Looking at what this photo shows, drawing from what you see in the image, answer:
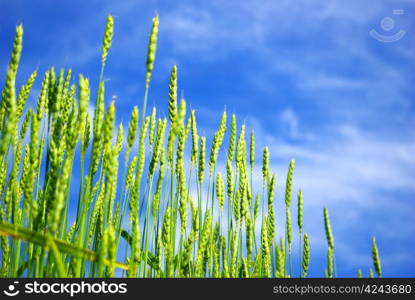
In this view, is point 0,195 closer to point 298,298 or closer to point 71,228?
point 71,228

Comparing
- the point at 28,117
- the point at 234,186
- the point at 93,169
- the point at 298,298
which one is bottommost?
the point at 298,298

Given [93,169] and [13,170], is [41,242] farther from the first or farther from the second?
[13,170]

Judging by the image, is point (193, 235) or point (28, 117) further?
point (28, 117)

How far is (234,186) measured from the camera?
2295 mm

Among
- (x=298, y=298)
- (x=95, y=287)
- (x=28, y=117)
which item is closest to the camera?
(x=95, y=287)

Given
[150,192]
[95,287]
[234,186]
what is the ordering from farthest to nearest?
1. [234,186]
2. [150,192]
3. [95,287]

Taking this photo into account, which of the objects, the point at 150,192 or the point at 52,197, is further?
the point at 150,192

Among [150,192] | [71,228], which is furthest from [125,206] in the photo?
[71,228]

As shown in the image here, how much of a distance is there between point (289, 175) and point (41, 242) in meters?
1.37

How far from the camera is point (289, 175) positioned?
7.80 feet

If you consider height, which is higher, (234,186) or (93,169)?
(234,186)

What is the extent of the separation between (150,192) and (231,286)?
510mm

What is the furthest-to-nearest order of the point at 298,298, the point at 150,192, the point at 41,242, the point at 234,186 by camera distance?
the point at 234,186, the point at 150,192, the point at 298,298, the point at 41,242

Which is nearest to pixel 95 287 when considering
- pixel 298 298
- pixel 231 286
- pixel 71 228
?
pixel 231 286
